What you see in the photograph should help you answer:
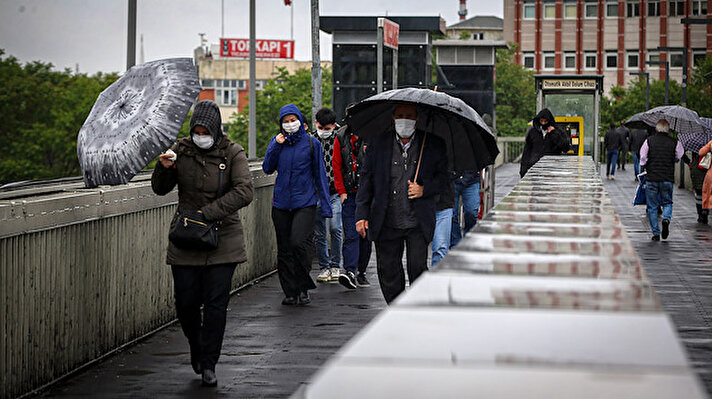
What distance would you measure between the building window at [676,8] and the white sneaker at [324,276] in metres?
99.6

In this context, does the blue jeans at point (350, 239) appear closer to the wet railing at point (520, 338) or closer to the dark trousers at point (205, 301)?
the dark trousers at point (205, 301)

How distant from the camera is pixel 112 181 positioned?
25.0ft

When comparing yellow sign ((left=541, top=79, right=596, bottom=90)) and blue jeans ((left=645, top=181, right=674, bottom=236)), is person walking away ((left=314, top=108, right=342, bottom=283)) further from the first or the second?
yellow sign ((left=541, top=79, right=596, bottom=90))

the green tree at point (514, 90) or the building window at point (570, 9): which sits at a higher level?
the building window at point (570, 9)

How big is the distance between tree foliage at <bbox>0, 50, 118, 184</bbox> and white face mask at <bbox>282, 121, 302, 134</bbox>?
181ft

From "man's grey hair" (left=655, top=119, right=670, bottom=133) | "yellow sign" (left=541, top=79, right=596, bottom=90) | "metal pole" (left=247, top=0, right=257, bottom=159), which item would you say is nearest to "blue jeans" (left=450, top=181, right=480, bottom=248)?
"man's grey hair" (left=655, top=119, right=670, bottom=133)

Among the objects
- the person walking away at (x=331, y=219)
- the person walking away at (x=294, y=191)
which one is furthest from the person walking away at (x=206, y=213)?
the person walking away at (x=331, y=219)

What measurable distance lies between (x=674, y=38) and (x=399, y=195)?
10463cm

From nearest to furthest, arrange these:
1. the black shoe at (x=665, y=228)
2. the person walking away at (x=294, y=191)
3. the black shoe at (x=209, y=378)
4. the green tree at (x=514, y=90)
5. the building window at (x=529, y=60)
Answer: the black shoe at (x=209, y=378) → the person walking away at (x=294, y=191) → the black shoe at (x=665, y=228) → the green tree at (x=514, y=90) → the building window at (x=529, y=60)

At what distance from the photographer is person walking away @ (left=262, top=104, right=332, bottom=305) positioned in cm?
1127

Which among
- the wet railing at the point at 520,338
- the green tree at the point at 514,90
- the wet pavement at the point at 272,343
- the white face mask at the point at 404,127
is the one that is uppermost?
the green tree at the point at 514,90

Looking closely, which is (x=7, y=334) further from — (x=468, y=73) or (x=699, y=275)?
(x=468, y=73)

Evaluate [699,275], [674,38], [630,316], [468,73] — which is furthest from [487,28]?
[630,316]

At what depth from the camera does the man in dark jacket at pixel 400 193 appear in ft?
28.6
